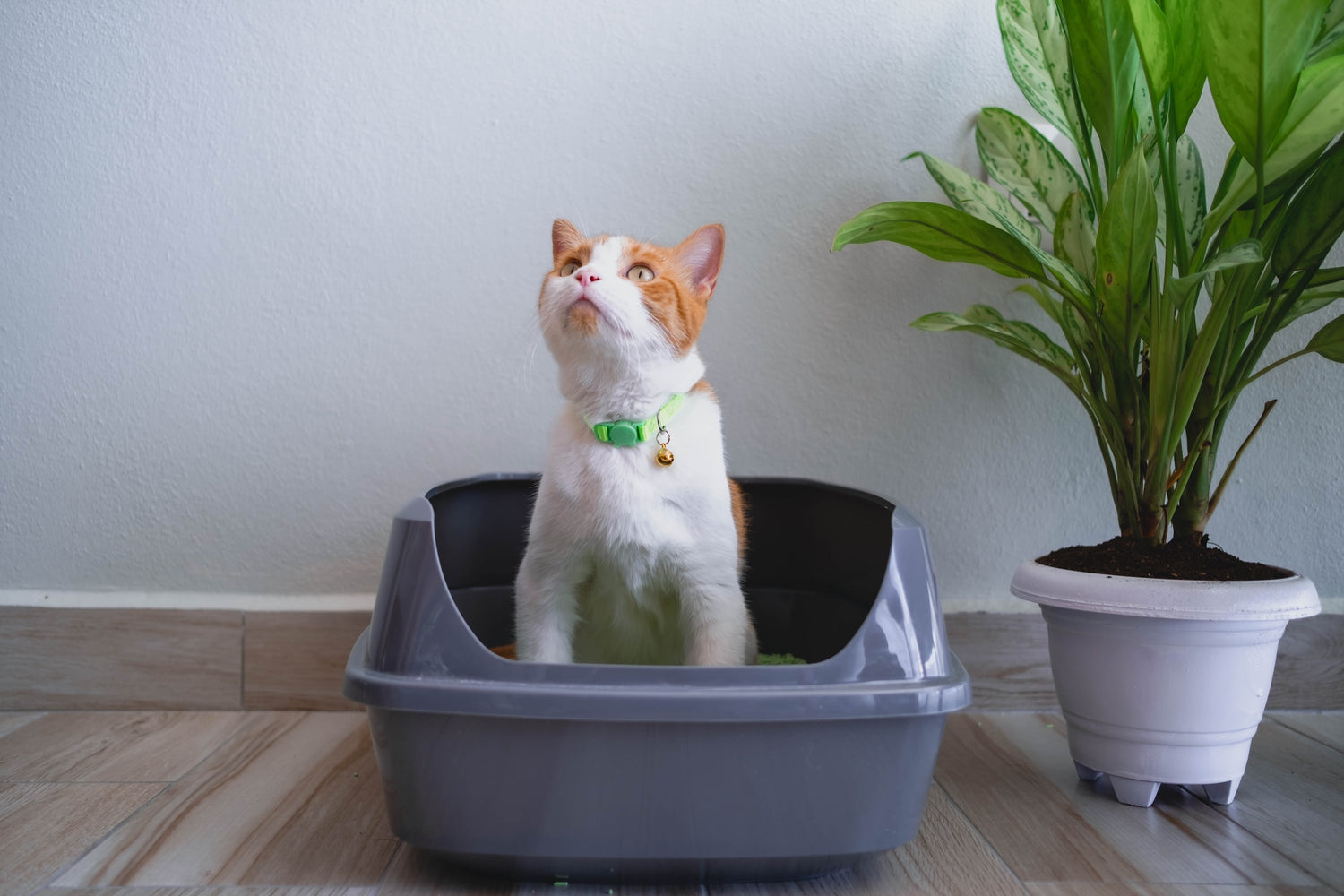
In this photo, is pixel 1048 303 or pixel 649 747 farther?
pixel 1048 303

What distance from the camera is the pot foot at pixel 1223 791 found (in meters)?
1.00

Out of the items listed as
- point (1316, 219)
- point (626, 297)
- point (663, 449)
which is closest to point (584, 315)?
point (626, 297)

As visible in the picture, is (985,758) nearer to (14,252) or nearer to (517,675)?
(517,675)

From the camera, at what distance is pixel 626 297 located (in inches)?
34.6

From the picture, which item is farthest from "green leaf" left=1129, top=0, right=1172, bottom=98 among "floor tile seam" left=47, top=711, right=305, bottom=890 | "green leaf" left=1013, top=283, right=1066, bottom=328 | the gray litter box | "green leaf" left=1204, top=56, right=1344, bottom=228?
"floor tile seam" left=47, top=711, right=305, bottom=890

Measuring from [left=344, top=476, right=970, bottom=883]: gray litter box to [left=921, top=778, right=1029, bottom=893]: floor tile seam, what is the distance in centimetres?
14

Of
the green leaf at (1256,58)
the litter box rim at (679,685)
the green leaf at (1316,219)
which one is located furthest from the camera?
the green leaf at (1316,219)

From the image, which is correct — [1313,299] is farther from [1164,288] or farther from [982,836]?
[982,836]

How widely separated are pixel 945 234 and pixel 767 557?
51 cm

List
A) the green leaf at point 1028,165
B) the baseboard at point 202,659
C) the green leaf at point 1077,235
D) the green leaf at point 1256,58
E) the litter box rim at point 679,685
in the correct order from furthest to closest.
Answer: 1. the baseboard at point 202,659
2. the green leaf at point 1028,165
3. the green leaf at point 1077,235
4. the green leaf at point 1256,58
5. the litter box rim at point 679,685

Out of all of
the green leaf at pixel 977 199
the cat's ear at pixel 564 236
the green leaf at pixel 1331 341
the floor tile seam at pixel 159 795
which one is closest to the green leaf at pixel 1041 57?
the green leaf at pixel 977 199

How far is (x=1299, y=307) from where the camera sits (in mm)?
1029

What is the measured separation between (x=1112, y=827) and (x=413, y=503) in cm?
80

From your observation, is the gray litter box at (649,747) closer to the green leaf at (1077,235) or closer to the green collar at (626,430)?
the green collar at (626,430)
